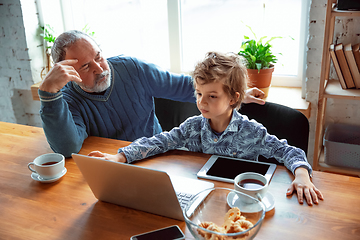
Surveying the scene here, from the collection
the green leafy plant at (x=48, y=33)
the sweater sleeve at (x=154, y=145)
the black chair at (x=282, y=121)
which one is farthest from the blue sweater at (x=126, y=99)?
the green leafy plant at (x=48, y=33)

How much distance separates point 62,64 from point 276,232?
1109 millimetres

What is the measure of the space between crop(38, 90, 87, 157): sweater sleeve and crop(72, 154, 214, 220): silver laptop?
42 centimetres

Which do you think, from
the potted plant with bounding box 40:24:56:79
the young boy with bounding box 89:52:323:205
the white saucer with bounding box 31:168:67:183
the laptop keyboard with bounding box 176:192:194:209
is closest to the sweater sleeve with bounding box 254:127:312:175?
the young boy with bounding box 89:52:323:205

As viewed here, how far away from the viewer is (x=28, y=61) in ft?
9.33

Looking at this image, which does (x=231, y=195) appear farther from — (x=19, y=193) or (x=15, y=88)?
(x=15, y=88)

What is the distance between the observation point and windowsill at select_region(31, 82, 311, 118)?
214cm

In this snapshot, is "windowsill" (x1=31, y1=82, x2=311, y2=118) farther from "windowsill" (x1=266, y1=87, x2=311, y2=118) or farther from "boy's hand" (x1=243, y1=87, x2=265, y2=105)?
"boy's hand" (x1=243, y1=87, x2=265, y2=105)

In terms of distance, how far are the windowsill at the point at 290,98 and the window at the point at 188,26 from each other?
94 millimetres

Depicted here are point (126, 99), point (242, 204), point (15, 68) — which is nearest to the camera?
point (242, 204)

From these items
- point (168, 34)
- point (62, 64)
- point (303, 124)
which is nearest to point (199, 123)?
point (303, 124)

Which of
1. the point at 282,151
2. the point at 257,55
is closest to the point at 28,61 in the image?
the point at 257,55

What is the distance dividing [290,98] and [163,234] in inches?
67.4

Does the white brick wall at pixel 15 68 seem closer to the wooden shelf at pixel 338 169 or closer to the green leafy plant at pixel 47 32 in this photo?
the green leafy plant at pixel 47 32

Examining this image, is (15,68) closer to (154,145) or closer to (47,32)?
(47,32)
